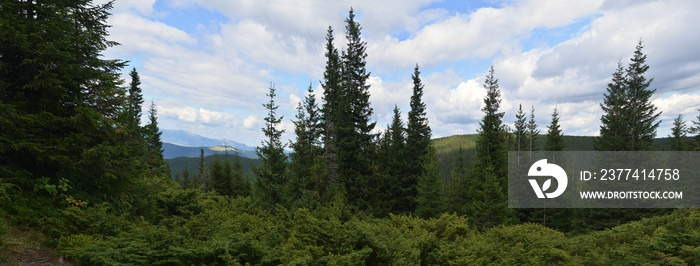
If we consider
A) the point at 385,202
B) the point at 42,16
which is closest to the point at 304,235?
the point at 42,16

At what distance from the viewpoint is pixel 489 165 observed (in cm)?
2303

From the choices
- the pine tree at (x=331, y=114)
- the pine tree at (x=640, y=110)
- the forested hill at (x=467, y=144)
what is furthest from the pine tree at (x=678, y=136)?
the forested hill at (x=467, y=144)

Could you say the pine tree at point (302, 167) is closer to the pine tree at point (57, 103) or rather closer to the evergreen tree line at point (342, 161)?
the evergreen tree line at point (342, 161)

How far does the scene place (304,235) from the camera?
6441mm

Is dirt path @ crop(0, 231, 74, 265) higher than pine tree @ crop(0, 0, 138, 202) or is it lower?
lower

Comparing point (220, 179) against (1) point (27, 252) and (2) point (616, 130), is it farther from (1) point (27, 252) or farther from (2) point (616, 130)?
(2) point (616, 130)

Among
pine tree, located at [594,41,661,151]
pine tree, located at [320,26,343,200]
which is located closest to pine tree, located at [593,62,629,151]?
pine tree, located at [594,41,661,151]

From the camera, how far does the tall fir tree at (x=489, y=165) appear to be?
2152cm

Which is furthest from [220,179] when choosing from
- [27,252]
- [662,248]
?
[662,248]

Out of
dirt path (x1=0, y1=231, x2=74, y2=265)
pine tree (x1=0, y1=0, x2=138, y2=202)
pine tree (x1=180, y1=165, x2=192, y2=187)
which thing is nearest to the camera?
dirt path (x1=0, y1=231, x2=74, y2=265)

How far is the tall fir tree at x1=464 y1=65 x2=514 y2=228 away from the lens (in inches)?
847

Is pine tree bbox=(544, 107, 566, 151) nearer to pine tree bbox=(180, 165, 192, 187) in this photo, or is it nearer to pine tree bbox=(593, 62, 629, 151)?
pine tree bbox=(593, 62, 629, 151)

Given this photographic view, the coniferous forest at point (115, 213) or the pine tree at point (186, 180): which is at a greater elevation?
the coniferous forest at point (115, 213)

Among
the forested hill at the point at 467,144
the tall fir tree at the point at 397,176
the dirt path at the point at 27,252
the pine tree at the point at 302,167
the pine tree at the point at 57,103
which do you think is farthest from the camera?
the forested hill at the point at 467,144
